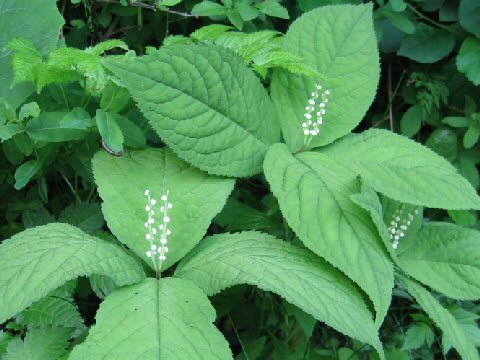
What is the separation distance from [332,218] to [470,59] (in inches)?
48.0

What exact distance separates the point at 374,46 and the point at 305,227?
0.66 metres

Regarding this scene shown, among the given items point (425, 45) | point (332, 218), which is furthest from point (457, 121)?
point (332, 218)

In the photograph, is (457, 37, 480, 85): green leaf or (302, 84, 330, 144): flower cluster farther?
(457, 37, 480, 85): green leaf

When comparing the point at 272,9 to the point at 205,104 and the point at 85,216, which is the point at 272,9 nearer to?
the point at 205,104

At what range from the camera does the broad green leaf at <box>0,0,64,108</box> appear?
5.37 feet

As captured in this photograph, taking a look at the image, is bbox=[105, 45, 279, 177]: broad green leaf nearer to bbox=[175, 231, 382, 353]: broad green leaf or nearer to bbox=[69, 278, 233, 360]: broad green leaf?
bbox=[175, 231, 382, 353]: broad green leaf

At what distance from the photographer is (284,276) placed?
1.29 metres

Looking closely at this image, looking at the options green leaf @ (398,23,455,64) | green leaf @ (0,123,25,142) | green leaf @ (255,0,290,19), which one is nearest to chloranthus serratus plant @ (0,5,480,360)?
green leaf @ (255,0,290,19)

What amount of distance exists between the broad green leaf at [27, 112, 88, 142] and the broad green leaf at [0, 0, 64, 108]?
210mm

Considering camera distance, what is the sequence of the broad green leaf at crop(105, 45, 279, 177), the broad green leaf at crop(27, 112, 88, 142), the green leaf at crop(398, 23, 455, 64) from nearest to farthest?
the broad green leaf at crop(105, 45, 279, 177)
the broad green leaf at crop(27, 112, 88, 142)
the green leaf at crop(398, 23, 455, 64)

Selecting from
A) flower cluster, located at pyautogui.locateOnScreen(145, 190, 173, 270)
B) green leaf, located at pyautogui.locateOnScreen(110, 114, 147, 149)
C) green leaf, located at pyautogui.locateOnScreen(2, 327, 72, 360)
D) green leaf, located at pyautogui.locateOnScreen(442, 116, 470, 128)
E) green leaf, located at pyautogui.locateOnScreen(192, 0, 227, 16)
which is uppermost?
green leaf, located at pyautogui.locateOnScreen(192, 0, 227, 16)

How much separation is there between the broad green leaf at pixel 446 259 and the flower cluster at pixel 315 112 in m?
0.45

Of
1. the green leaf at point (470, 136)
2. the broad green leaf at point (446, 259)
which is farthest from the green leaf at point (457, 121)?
the broad green leaf at point (446, 259)

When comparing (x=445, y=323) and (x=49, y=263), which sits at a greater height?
(x=49, y=263)
